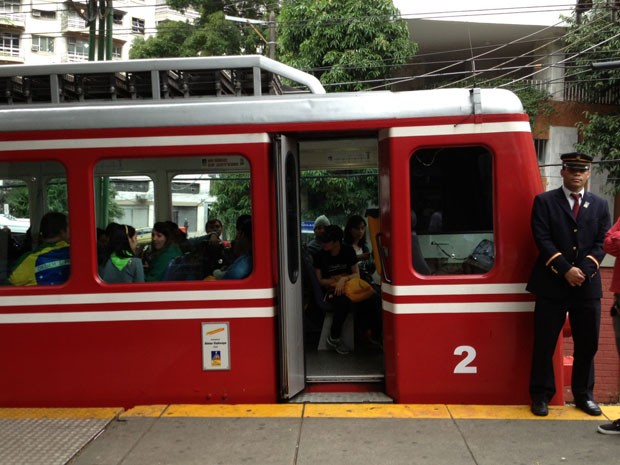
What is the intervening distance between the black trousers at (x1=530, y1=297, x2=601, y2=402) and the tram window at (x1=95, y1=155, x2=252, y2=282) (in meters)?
2.03

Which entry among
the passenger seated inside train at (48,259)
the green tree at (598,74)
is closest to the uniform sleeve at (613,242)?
the passenger seated inside train at (48,259)

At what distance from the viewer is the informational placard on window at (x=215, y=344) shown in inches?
171

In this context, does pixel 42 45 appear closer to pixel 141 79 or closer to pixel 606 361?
pixel 141 79

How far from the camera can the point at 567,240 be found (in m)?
4.02

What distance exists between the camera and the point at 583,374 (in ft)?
13.9

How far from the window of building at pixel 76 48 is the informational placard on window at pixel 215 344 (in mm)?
39812

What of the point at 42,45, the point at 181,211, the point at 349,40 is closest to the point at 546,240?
the point at 181,211

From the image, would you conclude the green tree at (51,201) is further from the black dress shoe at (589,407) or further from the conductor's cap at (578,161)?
the black dress shoe at (589,407)

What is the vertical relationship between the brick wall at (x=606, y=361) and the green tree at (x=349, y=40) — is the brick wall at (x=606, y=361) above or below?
below

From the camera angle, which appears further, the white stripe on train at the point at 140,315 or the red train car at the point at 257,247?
the white stripe on train at the point at 140,315

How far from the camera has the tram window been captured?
4473 mm

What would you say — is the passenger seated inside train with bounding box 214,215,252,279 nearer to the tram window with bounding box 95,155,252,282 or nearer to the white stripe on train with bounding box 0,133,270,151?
the tram window with bounding box 95,155,252,282

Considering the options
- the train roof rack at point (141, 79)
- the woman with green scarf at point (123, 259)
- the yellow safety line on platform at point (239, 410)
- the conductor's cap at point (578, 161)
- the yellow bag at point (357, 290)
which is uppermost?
the train roof rack at point (141, 79)

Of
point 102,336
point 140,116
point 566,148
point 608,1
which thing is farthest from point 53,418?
point 566,148
